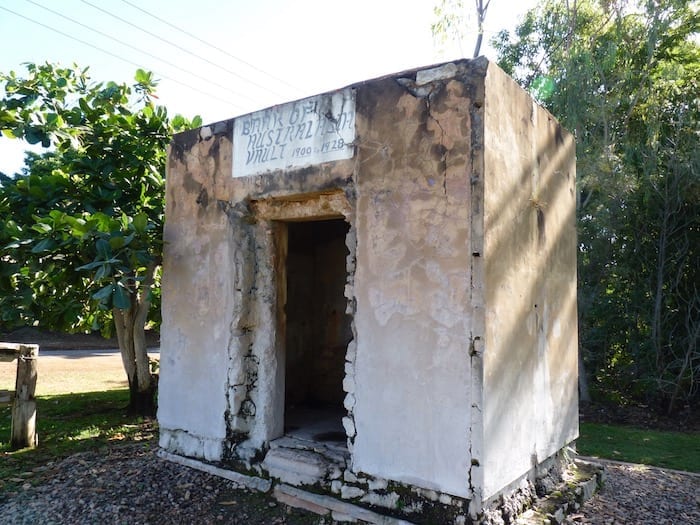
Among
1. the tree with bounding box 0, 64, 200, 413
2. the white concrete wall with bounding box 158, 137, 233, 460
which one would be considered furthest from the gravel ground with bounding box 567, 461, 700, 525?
the tree with bounding box 0, 64, 200, 413

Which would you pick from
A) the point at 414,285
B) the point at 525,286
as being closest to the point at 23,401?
the point at 414,285

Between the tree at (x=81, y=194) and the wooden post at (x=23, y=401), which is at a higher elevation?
the tree at (x=81, y=194)

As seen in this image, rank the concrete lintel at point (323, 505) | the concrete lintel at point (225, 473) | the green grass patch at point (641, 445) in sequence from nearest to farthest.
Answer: the concrete lintel at point (323, 505)
the concrete lintel at point (225, 473)
the green grass patch at point (641, 445)

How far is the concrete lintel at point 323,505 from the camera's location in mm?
3842

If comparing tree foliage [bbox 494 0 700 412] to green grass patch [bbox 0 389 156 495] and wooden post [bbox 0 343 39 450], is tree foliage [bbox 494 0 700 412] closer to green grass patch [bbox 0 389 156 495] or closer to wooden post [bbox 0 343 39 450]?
green grass patch [bbox 0 389 156 495]

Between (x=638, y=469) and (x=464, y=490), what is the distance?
12.2 ft

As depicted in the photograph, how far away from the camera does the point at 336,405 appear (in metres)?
6.91

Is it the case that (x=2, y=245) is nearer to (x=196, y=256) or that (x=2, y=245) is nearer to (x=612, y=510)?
(x=196, y=256)

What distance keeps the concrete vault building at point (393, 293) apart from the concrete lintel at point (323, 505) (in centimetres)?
2

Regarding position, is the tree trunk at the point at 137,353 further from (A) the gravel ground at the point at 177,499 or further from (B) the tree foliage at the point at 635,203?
(B) the tree foliage at the point at 635,203

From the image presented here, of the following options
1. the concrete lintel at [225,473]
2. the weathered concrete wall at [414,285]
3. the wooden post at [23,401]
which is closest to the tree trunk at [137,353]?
the wooden post at [23,401]

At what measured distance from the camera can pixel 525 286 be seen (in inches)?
168

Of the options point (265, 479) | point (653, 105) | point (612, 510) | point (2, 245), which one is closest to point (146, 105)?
point (2, 245)

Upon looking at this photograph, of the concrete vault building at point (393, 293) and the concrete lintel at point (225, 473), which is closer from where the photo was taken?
the concrete vault building at point (393, 293)
